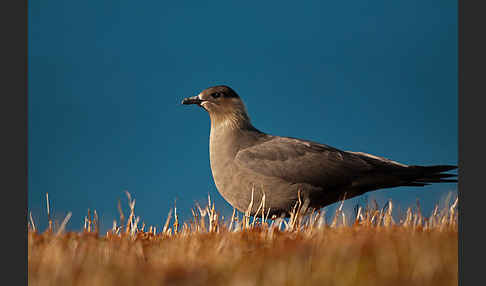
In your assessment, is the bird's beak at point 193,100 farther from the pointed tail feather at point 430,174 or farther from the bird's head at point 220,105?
the pointed tail feather at point 430,174

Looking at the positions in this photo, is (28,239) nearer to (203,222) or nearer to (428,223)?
(203,222)

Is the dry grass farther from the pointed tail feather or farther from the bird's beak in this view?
the bird's beak

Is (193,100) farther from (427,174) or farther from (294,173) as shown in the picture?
(427,174)

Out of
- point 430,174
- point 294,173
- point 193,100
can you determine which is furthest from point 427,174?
point 193,100

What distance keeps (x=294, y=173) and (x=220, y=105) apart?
5.55ft

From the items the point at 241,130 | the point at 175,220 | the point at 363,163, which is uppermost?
the point at 241,130

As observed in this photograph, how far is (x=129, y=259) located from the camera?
119 inches

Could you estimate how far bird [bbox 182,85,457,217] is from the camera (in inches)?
224

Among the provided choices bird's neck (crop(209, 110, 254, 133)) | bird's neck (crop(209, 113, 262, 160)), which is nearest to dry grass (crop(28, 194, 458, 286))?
bird's neck (crop(209, 113, 262, 160))

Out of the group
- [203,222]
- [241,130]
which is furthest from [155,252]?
[241,130]

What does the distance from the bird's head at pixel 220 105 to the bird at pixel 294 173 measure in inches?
15.1

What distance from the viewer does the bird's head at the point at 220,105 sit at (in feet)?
22.0

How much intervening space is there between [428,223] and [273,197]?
185 cm

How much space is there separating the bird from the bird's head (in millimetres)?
383
